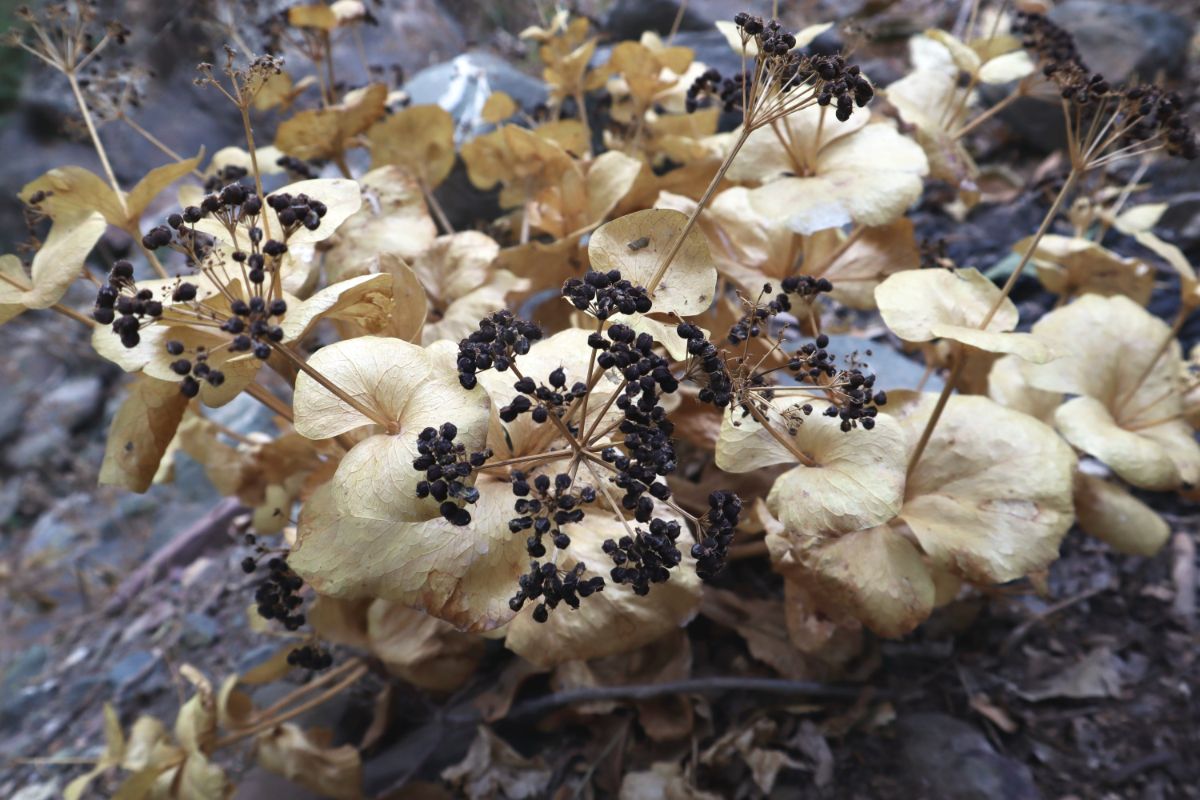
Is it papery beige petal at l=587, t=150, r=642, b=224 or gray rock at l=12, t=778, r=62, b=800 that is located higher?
papery beige petal at l=587, t=150, r=642, b=224

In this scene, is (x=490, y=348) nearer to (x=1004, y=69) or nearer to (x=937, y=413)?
(x=937, y=413)

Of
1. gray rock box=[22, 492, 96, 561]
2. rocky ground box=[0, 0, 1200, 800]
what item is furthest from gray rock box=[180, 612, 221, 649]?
gray rock box=[22, 492, 96, 561]

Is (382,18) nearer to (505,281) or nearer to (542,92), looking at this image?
(542,92)

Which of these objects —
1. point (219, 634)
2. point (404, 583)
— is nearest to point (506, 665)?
point (404, 583)

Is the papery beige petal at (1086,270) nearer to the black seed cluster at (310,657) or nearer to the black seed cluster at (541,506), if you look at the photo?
the black seed cluster at (541,506)

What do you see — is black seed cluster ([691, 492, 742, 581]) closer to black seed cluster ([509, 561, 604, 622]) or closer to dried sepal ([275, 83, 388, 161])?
black seed cluster ([509, 561, 604, 622])

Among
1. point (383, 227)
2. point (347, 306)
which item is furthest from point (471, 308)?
point (347, 306)
